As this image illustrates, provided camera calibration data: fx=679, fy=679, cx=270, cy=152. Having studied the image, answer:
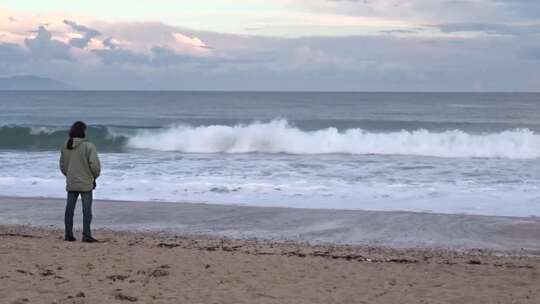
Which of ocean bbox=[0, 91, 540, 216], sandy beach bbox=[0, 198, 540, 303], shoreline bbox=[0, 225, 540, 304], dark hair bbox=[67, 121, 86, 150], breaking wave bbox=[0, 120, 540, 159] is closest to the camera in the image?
shoreline bbox=[0, 225, 540, 304]

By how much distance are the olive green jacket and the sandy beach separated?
747mm

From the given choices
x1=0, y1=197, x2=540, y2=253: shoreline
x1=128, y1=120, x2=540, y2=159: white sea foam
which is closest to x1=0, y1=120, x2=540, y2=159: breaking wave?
x1=128, y1=120, x2=540, y2=159: white sea foam

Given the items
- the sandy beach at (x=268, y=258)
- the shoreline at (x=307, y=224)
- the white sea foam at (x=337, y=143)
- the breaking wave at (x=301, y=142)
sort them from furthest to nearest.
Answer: the breaking wave at (x=301, y=142), the white sea foam at (x=337, y=143), the shoreline at (x=307, y=224), the sandy beach at (x=268, y=258)

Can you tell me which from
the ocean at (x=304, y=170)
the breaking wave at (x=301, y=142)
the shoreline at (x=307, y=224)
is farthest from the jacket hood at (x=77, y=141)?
the breaking wave at (x=301, y=142)

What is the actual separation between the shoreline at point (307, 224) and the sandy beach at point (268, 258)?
27 millimetres

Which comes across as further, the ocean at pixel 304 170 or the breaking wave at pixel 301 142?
the breaking wave at pixel 301 142

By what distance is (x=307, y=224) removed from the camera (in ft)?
34.8

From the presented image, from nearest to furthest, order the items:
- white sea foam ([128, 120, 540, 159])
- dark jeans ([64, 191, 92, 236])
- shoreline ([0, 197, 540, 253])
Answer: dark jeans ([64, 191, 92, 236])
shoreline ([0, 197, 540, 253])
white sea foam ([128, 120, 540, 159])

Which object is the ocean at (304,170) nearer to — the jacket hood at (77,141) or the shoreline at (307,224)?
the shoreline at (307,224)

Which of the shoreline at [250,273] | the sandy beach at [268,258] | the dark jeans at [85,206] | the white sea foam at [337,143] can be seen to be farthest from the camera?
the white sea foam at [337,143]

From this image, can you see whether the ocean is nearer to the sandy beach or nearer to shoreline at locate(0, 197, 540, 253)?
shoreline at locate(0, 197, 540, 253)

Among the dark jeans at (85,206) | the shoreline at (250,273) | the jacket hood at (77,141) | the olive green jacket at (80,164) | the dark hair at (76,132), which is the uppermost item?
the dark hair at (76,132)

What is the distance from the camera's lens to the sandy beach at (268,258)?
6.05 meters

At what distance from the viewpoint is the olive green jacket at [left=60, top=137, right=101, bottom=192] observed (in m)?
8.31
